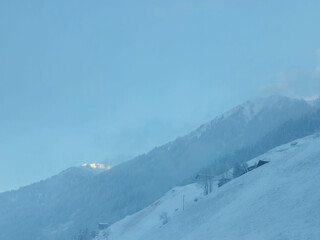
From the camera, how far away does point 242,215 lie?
50500 millimetres

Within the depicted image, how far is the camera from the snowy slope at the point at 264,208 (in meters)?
39.6

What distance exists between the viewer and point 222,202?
6469cm

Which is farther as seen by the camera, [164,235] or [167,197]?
[167,197]

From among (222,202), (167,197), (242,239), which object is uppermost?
(167,197)

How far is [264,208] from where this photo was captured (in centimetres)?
4825

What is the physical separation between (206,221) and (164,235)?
10291mm

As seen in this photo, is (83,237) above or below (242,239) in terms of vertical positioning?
above

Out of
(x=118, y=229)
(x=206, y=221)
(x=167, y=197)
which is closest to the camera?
(x=206, y=221)

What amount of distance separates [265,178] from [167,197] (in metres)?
123

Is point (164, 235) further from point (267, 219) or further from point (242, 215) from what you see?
point (267, 219)

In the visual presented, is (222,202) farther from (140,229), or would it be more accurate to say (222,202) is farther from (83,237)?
(83,237)

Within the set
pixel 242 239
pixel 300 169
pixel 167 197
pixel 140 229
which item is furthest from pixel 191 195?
pixel 242 239

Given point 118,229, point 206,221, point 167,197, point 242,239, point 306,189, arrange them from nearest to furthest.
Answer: point 242,239, point 306,189, point 206,221, point 118,229, point 167,197

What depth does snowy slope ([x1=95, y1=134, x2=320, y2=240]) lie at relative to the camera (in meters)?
39.6
